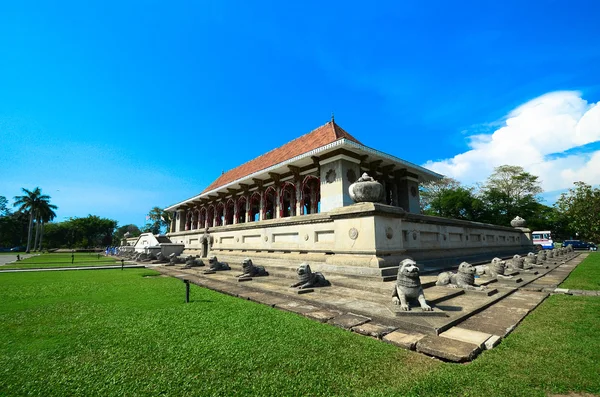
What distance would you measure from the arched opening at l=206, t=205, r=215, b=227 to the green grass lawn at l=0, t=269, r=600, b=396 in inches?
874

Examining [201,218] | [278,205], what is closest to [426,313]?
[278,205]

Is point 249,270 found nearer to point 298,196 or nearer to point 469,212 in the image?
point 298,196

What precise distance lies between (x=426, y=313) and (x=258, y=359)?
2697 mm

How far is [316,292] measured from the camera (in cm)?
608

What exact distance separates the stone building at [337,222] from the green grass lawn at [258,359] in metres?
3.80

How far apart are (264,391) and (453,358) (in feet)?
6.53

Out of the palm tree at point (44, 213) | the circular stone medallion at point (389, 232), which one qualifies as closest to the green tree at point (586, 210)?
the circular stone medallion at point (389, 232)

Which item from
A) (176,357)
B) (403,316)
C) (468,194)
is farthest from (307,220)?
(468,194)

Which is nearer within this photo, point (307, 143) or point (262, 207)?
point (307, 143)

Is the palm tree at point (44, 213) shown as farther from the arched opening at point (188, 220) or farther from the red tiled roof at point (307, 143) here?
the red tiled roof at point (307, 143)

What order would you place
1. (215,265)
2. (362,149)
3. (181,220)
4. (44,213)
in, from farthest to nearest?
(44,213)
(181,220)
(362,149)
(215,265)

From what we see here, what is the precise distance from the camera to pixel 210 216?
27.2 m

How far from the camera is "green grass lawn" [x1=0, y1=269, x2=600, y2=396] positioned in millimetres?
2334

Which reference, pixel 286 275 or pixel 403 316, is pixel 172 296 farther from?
pixel 403 316
